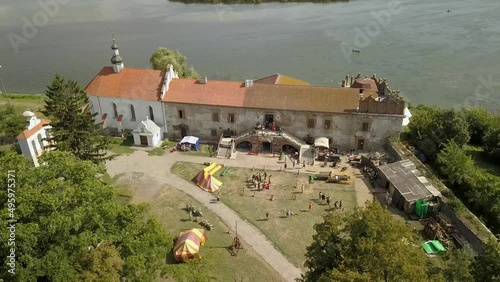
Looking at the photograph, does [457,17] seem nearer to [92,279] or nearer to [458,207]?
[458,207]

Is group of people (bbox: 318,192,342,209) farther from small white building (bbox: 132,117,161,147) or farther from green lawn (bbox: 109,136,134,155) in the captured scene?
green lawn (bbox: 109,136,134,155)

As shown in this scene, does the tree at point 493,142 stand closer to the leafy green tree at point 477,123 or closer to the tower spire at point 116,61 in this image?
the leafy green tree at point 477,123

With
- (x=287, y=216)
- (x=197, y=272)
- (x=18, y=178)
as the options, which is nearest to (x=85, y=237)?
(x=18, y=178)

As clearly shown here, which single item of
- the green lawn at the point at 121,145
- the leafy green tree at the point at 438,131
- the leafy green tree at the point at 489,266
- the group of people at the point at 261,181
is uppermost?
the leafy green tree at the point at 489,266

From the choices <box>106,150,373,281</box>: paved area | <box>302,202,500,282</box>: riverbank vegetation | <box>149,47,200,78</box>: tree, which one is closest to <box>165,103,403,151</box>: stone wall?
<box>106,150,373,281</box>: paved area

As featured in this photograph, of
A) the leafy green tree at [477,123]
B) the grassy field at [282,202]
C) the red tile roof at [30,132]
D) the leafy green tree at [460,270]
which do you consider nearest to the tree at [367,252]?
the leafy green tree at [460,270]
